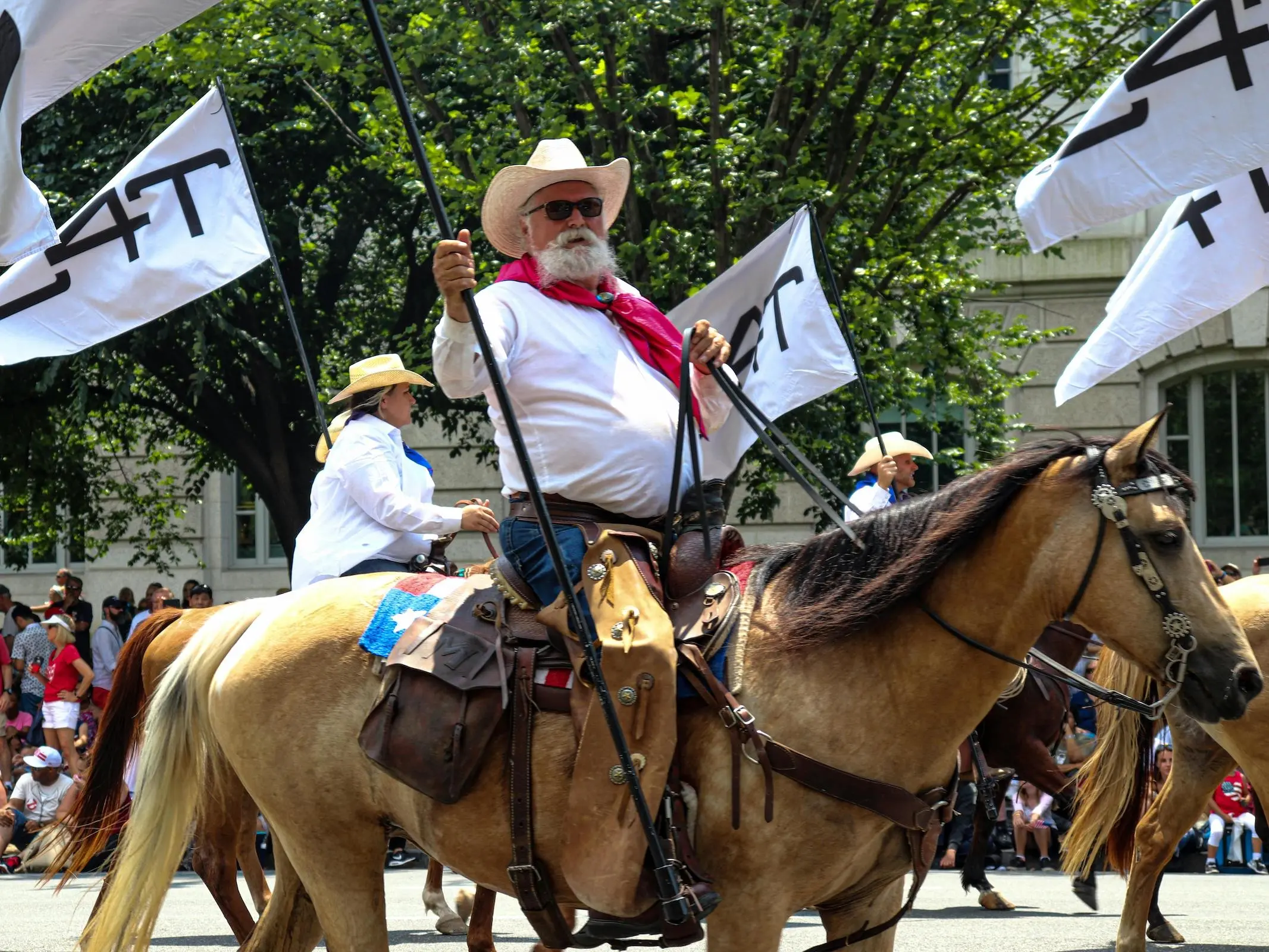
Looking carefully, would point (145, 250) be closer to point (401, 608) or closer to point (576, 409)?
point (401, 608)

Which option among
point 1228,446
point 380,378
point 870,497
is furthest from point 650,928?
point 1228,446

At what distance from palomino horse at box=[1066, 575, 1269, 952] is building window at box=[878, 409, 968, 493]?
961 centimetres

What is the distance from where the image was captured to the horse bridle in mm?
4262

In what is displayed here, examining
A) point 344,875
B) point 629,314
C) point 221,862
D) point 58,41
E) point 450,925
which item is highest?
point 58,41

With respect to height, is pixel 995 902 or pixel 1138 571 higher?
pixel 1138 571

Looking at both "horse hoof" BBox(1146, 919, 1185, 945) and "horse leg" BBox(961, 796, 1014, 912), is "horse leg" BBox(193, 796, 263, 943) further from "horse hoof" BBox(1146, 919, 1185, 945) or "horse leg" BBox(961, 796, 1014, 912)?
"horse hoof" BBox(1146, 919, 1185, 945)

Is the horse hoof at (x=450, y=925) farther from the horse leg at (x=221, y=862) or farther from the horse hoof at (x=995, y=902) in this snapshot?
the horse hoof at (x=995, y=902)

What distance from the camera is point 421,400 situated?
2039cm

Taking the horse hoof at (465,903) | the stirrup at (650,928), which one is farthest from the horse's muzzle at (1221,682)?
the horse hoof at (465,903)

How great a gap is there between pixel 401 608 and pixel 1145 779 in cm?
463

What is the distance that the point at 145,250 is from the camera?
27.3ft

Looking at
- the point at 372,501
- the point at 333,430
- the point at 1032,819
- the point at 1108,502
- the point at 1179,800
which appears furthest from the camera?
the point at 1032,819

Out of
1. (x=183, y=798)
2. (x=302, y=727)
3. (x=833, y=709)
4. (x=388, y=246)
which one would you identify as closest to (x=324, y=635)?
A: (x=302, y=727)

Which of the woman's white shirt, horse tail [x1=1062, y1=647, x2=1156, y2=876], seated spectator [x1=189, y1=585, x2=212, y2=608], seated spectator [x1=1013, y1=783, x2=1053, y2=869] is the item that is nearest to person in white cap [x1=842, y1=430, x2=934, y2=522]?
horse tail [x1=1062, y1=647, x2=1156, y2=876]
